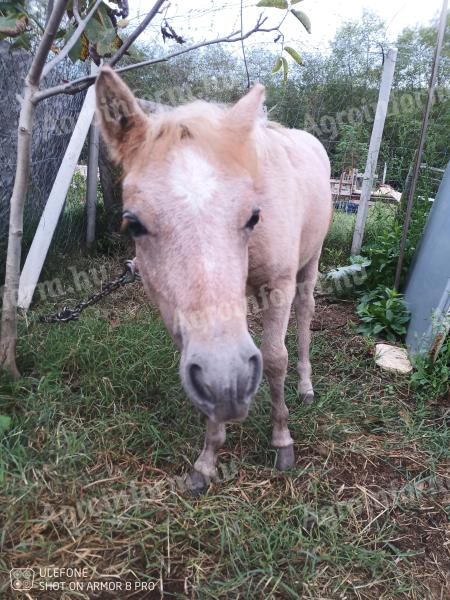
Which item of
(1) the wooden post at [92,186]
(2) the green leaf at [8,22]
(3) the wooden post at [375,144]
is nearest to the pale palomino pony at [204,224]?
(2) the green leaf at [8,22]

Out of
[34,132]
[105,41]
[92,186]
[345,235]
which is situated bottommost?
[345,235]

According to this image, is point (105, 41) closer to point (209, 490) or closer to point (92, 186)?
point (209, 490)

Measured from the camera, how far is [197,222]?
1.50 metres

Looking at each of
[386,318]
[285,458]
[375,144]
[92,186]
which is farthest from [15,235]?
[375,144]

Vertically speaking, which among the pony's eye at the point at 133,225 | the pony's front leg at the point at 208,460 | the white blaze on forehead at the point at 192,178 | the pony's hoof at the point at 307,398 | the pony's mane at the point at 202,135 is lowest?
the pony's hoof at the point at 307,398

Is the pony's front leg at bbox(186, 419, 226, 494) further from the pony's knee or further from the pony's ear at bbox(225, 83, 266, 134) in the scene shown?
the pony's ear at bbox(225, 83, 266, 134)

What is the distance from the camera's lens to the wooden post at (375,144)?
543cm

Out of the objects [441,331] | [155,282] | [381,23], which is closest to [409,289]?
[441,331]

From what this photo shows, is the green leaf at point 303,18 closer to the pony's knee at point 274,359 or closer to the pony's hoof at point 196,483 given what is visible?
the pony's knee at point 274,359

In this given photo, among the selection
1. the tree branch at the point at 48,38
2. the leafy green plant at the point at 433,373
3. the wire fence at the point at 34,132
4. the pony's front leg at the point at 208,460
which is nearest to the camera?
the tree branch at the point at 48,38

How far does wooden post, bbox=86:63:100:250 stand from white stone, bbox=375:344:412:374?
11.6 feet

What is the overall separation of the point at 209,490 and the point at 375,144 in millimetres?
4963

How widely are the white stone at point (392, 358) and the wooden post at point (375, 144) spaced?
2.25m

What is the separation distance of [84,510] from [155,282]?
119 cm
